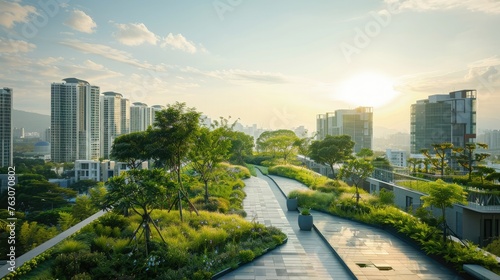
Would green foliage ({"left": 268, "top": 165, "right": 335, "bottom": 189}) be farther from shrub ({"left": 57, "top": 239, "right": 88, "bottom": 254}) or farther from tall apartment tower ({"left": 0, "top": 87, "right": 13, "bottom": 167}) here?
tall apartment tower ({"left": 0, "top": 87, "right": 13, "bottom": 167})

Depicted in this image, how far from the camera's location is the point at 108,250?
8.38 metres

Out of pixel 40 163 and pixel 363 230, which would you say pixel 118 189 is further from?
pixel 40 163

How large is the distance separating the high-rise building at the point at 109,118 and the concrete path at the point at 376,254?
6960 cm

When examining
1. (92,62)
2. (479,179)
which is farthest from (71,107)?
(479,179)

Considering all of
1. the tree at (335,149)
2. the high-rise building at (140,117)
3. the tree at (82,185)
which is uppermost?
the high-rise building at (140,117)

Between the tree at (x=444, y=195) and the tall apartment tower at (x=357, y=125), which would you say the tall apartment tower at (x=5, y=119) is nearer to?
the tree at (x=444, y=195)

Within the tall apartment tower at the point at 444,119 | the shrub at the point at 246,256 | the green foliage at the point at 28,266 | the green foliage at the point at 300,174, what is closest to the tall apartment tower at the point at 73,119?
the green foliage at the point at 300,174

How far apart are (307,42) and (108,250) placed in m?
14.6

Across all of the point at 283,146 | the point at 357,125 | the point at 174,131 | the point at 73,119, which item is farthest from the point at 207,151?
the point at 357,125

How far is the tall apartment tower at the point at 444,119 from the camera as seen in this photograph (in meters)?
56.8

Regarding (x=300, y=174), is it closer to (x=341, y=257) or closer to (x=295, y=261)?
(x=341, y=257)

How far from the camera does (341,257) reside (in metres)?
9.20

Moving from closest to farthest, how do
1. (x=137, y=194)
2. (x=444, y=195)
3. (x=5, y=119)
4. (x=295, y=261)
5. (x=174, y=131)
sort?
1. (x=137, y=194)
2. (x=295, y=261)
3. (x=444, y=195)
4. (x=174, y=131)
5. (x=5, y=119)

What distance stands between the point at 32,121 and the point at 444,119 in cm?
11464
